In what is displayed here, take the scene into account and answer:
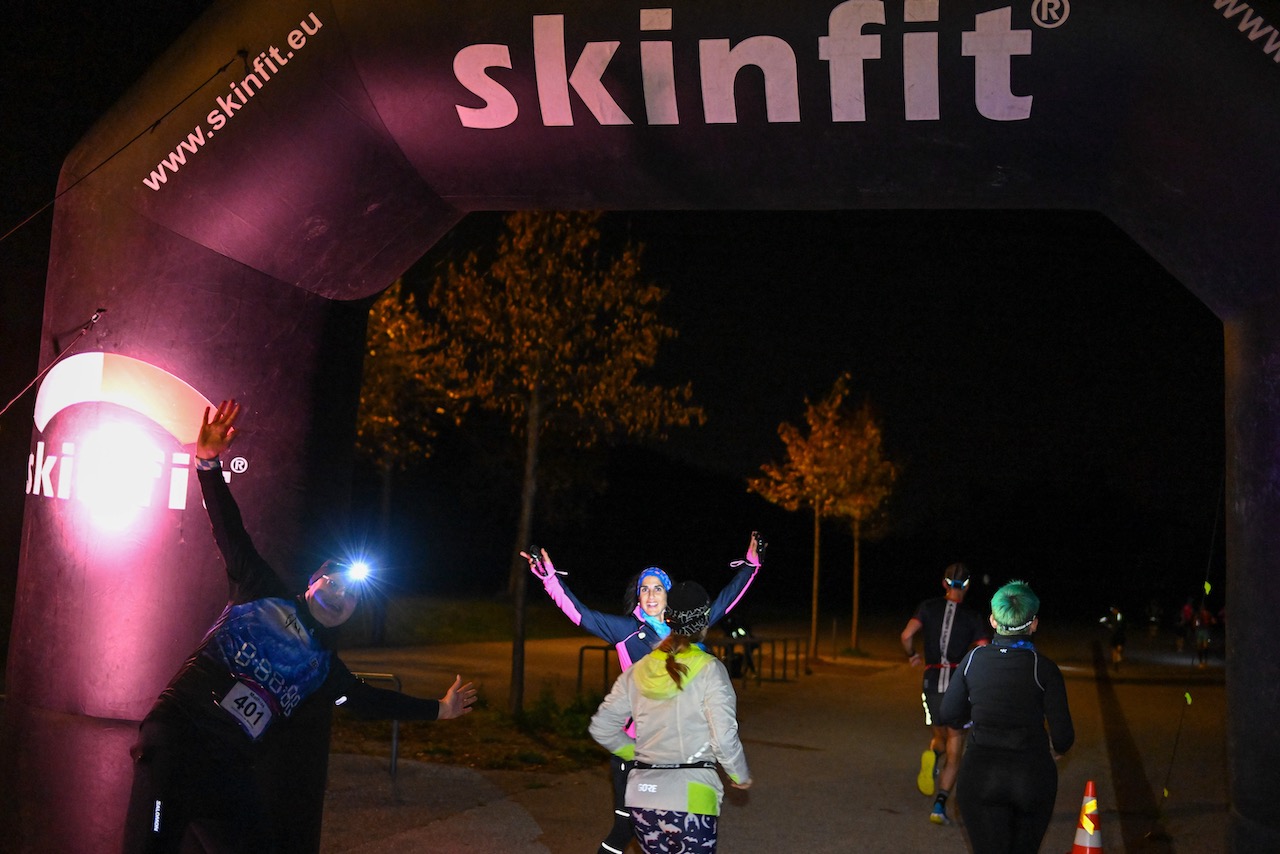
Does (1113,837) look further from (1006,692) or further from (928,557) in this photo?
(928,557)

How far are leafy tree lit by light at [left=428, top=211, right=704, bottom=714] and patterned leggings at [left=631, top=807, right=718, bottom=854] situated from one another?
7.92 metres

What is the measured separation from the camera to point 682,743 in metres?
4.54

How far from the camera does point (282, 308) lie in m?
6.15

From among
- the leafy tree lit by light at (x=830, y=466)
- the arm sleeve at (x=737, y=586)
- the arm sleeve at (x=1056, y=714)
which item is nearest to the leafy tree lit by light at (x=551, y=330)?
the arm sleeve at (x=737, y=586)

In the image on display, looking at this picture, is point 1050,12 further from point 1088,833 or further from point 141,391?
point 141,391

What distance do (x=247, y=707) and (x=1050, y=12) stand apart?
167 inches

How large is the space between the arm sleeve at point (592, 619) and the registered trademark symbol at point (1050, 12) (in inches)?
134

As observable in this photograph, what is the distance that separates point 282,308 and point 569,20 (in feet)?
6.55

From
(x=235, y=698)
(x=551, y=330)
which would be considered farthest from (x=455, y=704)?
(x=551, y=330)

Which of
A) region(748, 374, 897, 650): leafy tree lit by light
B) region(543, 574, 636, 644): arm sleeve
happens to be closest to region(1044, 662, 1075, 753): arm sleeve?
region(543, 574, 636, 644): arm sleeve

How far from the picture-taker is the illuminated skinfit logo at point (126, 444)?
5867 mm

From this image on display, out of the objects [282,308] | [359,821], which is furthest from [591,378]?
[282,308]

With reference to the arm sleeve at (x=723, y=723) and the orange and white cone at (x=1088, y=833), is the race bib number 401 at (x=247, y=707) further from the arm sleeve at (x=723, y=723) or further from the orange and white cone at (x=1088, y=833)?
the orange and white cone at (x=1088, y=833)

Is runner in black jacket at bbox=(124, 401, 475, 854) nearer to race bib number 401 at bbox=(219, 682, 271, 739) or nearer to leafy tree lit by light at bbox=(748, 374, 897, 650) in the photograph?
race bib number 401 at bbox=(219, 682, 271, 739)
